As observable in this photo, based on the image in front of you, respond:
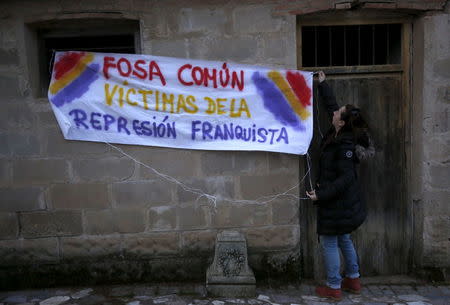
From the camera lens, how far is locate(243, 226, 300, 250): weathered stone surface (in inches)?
190

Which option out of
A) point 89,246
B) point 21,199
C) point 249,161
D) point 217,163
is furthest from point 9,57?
point 249,161

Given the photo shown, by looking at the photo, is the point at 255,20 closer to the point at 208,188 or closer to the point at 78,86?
the point at 208,188

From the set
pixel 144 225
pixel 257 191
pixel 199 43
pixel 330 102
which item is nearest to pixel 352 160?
pixel 330 102

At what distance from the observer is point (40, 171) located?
4.66 metres

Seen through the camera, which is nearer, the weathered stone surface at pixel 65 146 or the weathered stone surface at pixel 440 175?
the weathered stone surface at pixel 65 146

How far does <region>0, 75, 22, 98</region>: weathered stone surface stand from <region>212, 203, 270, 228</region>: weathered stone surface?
2.27m

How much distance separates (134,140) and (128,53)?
3.15 ft

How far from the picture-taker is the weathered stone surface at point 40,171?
4645mm

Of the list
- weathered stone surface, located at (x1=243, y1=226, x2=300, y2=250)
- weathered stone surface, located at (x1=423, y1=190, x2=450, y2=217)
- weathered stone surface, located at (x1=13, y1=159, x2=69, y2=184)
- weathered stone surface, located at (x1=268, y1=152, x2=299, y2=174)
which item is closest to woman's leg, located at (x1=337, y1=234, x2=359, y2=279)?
weathered stone surface, located at (x1=243, y1=226, x2=300, y2=250)

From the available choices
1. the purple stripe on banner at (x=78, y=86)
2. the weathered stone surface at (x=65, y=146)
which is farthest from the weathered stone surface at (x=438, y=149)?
the purple stripe on banner at (x=78, y=86)

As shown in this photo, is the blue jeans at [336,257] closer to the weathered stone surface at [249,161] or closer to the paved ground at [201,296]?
the paved ground at [201,296]

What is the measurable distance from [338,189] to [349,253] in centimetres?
71

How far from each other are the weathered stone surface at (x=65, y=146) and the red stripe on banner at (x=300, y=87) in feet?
6.37

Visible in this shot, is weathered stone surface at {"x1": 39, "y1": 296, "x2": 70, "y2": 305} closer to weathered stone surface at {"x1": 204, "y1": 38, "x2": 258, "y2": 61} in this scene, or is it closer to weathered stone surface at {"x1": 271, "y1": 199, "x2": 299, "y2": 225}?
weathered stone surface at {"x1": 271, "y1": 199, "x2": 299, "y2": 225}
